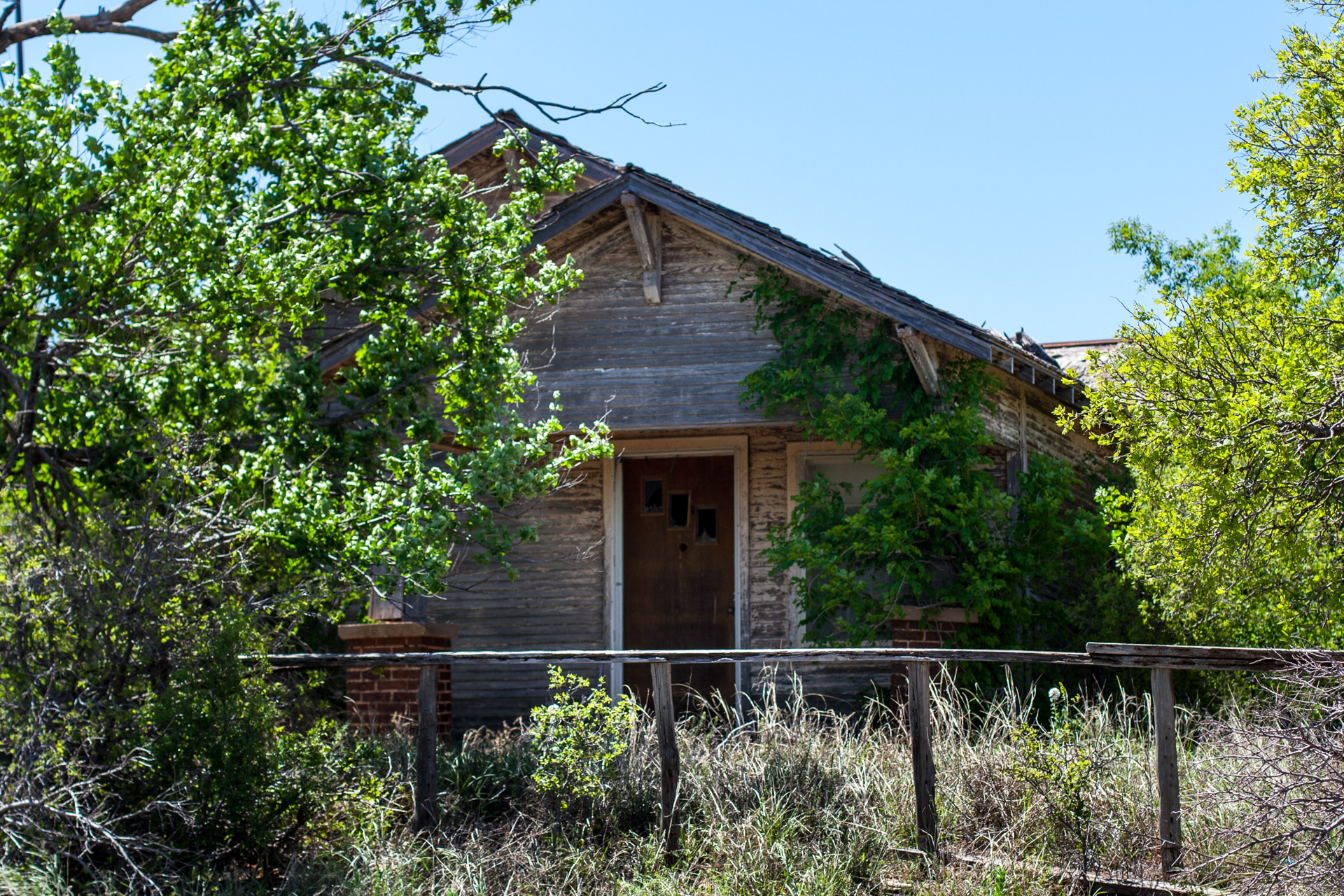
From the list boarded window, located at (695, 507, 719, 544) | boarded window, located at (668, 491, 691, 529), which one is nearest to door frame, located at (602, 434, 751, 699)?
boarded window, located at (695, 507, 719, 544)

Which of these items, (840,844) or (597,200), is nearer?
(840,844)

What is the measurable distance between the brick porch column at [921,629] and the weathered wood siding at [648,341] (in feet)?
6.31

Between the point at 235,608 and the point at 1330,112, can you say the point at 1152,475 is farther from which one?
the point at 235,608

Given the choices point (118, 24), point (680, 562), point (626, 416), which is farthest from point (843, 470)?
point (118, 24)

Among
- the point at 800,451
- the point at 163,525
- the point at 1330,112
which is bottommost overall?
the point at 163,525

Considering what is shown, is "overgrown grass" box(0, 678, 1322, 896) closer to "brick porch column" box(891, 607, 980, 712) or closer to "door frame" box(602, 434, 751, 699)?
"brick porch column" box(891, 607, 980, 712)

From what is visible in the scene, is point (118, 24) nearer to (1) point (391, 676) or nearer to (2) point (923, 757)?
(1) point (391, 676)

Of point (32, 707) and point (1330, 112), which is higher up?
point (1330, 112)

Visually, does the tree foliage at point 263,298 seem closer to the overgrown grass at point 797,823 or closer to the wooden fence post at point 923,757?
the overgrown grass at point 797,823

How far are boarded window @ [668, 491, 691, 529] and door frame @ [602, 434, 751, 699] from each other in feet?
1.14

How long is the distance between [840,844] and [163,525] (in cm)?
359

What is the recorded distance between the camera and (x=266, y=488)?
23.0 feet

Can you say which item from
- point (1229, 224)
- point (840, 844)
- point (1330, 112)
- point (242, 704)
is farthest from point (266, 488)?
point (1229, 224)

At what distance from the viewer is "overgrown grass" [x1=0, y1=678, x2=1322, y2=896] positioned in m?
5.92
